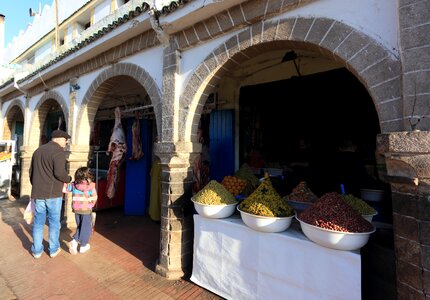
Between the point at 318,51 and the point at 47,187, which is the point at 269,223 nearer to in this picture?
the point at 318,51

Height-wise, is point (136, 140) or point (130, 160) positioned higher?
point (136, 140)

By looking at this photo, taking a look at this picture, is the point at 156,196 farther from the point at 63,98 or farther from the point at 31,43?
the point at 31,43

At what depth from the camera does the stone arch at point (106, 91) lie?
4230 millimetres

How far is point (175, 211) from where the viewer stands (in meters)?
3.77

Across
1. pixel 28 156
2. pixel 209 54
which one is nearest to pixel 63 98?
pixel 28 156

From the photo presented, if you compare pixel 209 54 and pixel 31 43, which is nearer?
pixel 209 54

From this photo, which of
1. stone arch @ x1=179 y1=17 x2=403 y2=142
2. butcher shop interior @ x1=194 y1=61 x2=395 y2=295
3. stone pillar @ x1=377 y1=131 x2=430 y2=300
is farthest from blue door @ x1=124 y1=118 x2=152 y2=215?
stone pillar @ x1=377 y1=131 x2=430 y2=300

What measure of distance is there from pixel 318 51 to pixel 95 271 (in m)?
4.32

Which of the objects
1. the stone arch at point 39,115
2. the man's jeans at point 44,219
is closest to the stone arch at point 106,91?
the man's jeans at point 44,219

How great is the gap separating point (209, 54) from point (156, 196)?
3896 millimetres

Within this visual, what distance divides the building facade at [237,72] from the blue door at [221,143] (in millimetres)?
214

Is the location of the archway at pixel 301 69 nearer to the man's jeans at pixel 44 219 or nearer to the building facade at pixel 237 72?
the building facade at pixel 237 72

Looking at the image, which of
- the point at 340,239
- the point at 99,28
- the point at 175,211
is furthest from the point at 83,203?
the point at 99,28

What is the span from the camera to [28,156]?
27.8ft
